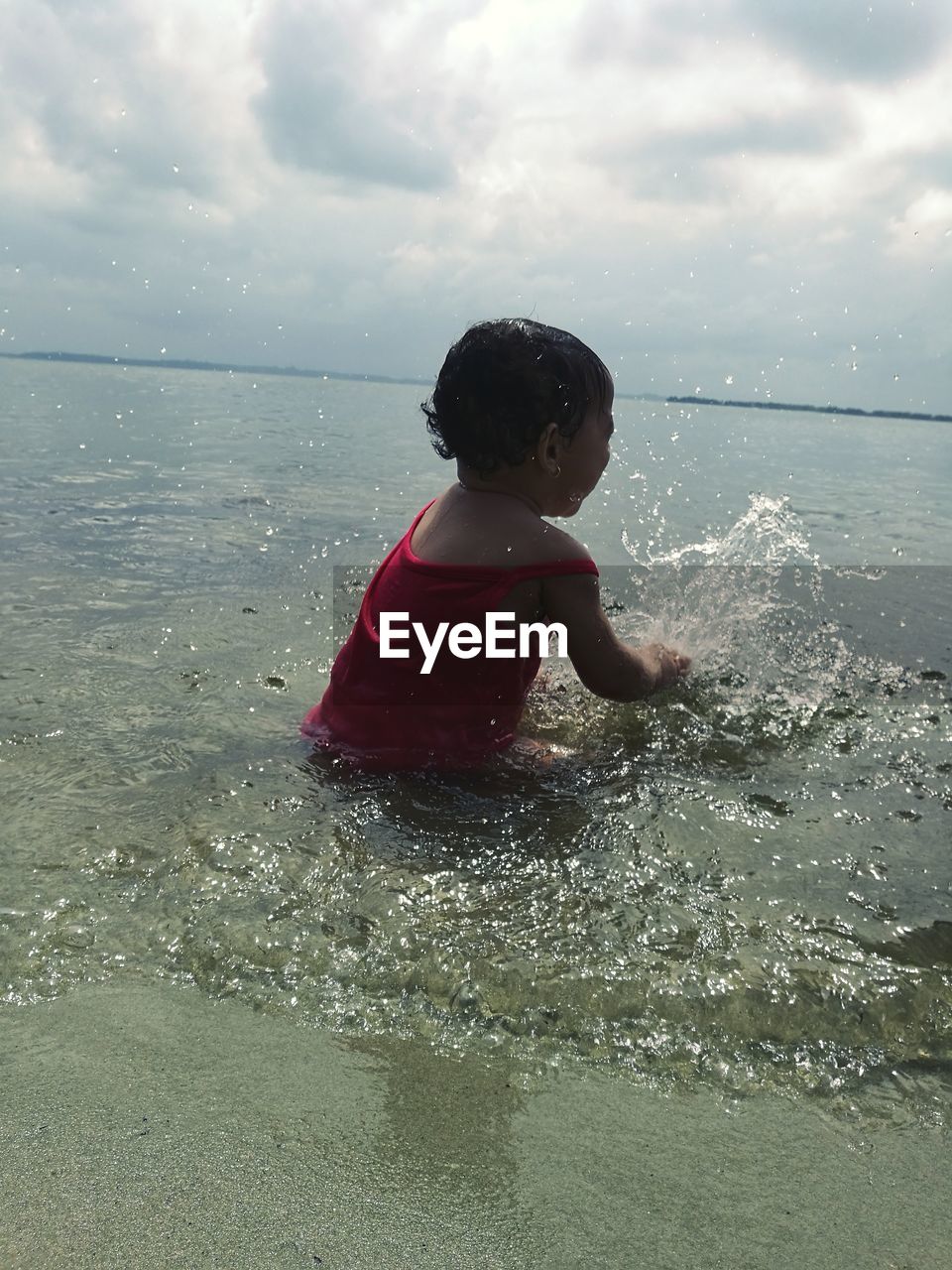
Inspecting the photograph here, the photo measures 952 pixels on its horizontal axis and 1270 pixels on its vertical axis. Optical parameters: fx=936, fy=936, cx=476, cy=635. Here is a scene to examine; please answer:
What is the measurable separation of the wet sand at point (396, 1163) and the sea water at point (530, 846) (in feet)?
0.32

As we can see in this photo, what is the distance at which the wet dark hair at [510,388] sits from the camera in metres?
2.64

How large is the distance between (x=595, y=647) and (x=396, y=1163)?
1659 millimetres

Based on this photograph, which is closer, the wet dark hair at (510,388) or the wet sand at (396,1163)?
the wet sand at (396,1163)

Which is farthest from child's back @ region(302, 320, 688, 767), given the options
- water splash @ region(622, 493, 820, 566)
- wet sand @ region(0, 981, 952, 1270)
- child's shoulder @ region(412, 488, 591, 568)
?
water splash @ region(622, 493, 820, 566)

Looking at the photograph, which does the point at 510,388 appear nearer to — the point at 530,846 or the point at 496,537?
the point at 496,537

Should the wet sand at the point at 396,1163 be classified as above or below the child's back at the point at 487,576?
below

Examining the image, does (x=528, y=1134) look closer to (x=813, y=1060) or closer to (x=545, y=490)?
(x=813, y=1060)

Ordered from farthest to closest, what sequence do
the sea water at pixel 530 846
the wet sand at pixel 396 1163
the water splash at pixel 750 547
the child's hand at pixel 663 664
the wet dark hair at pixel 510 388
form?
the water splash at pixel 750 547 → the child's hand at pixel 663 664 → the wet dark hair at pixel 510 388 → the sea water at pixel 530 846 → the wet sand at pixel 396 1163

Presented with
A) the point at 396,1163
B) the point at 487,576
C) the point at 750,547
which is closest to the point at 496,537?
the point at 487,576

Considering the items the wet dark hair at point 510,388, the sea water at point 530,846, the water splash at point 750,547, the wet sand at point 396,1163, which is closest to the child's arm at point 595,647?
the sea water at point 530,846

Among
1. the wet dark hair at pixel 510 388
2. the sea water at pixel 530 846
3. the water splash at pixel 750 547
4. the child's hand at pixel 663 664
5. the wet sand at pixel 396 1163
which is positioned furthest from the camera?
the water splash at pixel 750 547

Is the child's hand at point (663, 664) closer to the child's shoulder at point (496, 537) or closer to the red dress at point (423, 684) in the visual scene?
the red dress at point (423, 684)

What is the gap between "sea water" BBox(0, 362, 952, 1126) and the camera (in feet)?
5.95

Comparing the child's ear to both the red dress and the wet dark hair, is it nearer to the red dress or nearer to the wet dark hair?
the wet dark hair
